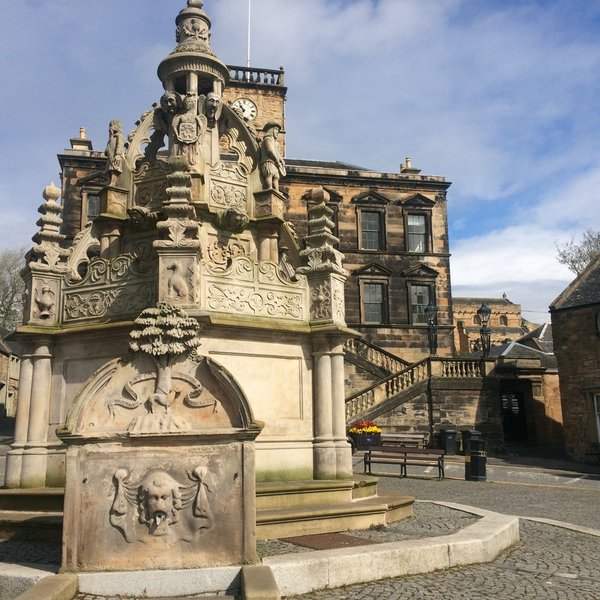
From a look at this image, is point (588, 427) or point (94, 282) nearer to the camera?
point (94, 282)

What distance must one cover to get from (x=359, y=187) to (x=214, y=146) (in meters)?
27.9

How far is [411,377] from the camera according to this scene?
2706 cm

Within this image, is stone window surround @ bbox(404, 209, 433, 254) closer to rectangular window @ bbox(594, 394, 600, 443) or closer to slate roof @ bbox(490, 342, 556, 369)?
slate roof @ bbox(490, 342, 556, 369)

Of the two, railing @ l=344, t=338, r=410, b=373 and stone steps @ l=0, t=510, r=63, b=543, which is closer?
stone steps @ l=0, t=510, r=63, b=543

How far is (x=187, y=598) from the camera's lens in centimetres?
510

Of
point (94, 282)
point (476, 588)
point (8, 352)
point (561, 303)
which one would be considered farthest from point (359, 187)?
point (476, 588)

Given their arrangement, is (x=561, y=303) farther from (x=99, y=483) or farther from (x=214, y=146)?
(x=99, y=483)

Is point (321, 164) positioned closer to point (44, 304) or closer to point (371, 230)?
point (371, 230)

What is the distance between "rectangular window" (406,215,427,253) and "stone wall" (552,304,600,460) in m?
12.3

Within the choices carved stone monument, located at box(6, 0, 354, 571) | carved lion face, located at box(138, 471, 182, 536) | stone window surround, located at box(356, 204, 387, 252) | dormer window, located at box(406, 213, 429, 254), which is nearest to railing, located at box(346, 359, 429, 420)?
stone window surround, located at box(356, 204, 387, 252)

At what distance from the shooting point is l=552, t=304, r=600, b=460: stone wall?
975 inches

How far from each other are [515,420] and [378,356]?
→ 910cm

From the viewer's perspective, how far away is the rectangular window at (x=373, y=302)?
35812 mm

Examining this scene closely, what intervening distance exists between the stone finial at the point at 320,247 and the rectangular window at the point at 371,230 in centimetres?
2788
